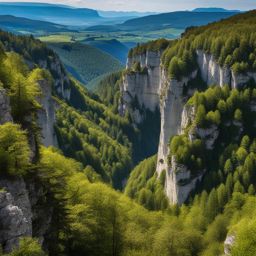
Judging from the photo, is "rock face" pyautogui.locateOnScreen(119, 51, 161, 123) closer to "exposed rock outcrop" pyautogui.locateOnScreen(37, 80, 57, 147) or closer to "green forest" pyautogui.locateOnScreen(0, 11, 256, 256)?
"green forest" pyautogui.locateOnScreen(0, 11, 256, 256)

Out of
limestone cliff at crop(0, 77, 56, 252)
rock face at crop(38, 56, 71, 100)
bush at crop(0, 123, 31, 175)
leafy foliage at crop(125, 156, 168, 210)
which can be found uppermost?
bush at crop(0, 123, 31, 175)

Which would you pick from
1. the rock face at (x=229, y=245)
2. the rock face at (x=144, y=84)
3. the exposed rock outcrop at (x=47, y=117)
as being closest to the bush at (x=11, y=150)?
the rock face at (x=229, y=245)

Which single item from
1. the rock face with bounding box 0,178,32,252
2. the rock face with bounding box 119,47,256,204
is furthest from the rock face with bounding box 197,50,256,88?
the rock face with bounding box 0,178,32,252

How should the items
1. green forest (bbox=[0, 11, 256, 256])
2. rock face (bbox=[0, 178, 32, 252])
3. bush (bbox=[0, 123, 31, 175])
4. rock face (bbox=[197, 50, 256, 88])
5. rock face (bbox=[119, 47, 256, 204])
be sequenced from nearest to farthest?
rock face (bbox=[0, 178, 32, 252]), bush (bbox=[0, 123, 31, 175]), green forest (bbox=[0, 11, 256, 256]), rock face (bbox=[119, 47, 256, 204]), rock face (bbox=[197, 50, 256, 88])

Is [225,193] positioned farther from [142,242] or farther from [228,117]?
[142,242]

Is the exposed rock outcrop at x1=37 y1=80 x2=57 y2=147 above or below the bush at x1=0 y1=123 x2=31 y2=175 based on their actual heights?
below

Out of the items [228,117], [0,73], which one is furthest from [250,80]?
[0,73]

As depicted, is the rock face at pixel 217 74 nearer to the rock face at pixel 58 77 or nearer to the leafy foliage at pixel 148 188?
the leafy foliage at pixel 148 188
